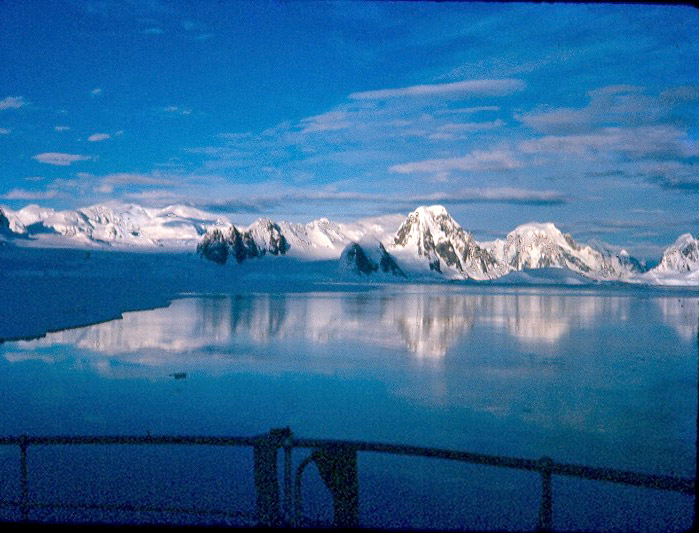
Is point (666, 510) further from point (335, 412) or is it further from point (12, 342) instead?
point (12, 342)

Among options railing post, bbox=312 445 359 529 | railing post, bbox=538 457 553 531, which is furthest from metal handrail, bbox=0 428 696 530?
railing post, bbox=312 445 359 529

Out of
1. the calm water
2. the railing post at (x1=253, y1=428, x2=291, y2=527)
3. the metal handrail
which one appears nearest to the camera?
the metal handrail

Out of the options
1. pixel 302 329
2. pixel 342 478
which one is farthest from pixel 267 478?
pixel 302 329

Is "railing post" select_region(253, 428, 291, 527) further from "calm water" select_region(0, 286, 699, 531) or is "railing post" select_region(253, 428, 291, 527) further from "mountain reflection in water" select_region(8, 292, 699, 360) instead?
"mountain reflection in water" select_region(8, 292, 699, 360)

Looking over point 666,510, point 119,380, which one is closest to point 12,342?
point 119,380

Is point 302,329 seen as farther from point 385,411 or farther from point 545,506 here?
point 545,506

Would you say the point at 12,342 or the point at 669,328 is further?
the point at 669,328

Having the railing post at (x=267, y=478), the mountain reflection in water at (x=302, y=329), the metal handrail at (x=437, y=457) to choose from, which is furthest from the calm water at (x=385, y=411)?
the metal handrail at (x=437, y=457)
